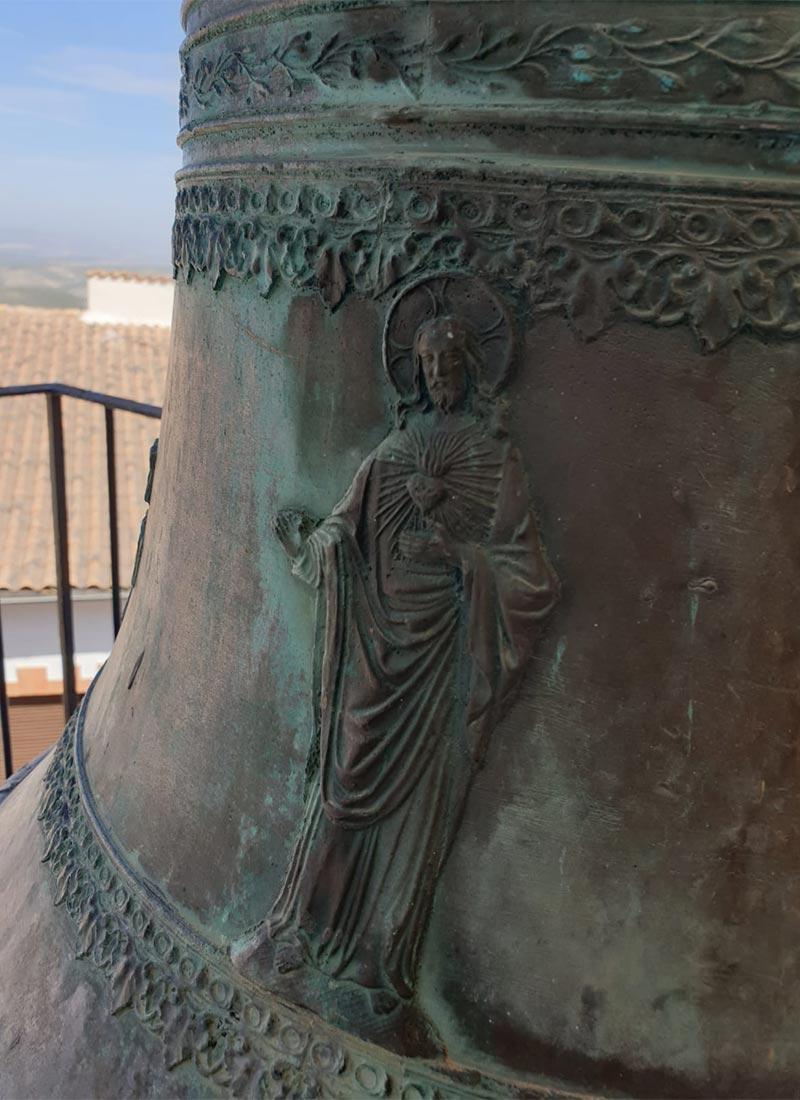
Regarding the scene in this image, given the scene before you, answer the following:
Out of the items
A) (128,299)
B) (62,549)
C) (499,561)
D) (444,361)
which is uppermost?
(444,361)

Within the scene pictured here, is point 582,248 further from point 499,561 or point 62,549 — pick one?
point 62,549

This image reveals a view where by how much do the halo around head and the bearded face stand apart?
0.02 meters

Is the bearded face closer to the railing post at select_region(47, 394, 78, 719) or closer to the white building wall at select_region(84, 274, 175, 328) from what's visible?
the railing post at select_region(47, 394, 78, 719)

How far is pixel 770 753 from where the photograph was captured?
1.04m

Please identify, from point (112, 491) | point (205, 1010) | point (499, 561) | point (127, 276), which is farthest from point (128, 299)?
point (499, 561)

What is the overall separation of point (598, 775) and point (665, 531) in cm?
25

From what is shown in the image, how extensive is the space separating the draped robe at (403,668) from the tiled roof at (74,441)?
6.53 m

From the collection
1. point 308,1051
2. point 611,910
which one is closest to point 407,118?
point 611,910

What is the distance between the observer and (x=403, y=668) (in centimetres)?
107

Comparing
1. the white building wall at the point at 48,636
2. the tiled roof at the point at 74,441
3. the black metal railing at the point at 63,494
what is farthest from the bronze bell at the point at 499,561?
the white building wall at the point at 48,636

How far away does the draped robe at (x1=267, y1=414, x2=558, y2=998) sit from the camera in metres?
1.04

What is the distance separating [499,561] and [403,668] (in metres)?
0.15

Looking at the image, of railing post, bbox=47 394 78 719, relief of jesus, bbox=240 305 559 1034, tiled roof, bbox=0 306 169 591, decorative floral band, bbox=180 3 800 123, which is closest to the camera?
decorative floral band, bbox=180 3 800 123

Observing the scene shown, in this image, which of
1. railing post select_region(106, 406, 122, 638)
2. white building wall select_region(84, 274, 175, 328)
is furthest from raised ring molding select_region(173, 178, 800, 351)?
white building wall select_region(84, 274, 175, 328)
